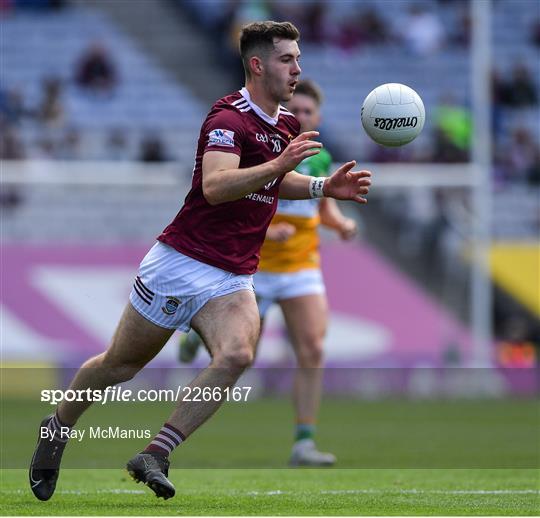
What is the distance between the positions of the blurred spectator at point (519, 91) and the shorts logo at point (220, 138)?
20.3 meters

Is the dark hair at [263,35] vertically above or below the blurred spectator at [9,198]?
above

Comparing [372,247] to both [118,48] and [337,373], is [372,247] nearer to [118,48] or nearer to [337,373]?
[337,373]

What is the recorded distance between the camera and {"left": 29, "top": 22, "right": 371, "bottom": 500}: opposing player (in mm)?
7758

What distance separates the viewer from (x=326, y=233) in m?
21.8

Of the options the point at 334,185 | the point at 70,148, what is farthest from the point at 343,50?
the point at 334,185

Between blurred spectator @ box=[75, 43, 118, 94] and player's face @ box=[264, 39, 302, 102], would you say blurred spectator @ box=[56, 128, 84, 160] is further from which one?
player's face @ box=[264, 39, 302, 102]

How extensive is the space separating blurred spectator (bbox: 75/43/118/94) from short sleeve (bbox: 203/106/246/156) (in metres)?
18.9

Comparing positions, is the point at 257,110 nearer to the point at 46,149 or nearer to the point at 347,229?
the point at 347,229

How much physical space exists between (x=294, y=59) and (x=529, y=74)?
20.6m

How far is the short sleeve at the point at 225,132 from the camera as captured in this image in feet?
25.6

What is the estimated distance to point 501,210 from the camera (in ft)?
82.8

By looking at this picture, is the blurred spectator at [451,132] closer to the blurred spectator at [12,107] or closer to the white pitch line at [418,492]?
the blurred spectator at [12,107]

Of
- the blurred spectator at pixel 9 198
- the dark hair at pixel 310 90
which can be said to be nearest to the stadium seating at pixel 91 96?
the blurred spectator at pixel 9 198

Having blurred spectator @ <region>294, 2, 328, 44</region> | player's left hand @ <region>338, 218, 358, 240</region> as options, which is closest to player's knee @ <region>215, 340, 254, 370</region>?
player's left hand @ <region>338, 218, 358, 240</region>
